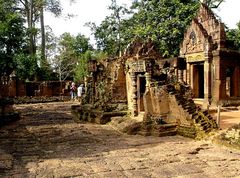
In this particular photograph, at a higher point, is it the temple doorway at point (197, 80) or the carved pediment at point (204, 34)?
the carved pediment at point (204, 34)

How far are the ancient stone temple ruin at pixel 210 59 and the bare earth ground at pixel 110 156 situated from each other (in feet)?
27.7

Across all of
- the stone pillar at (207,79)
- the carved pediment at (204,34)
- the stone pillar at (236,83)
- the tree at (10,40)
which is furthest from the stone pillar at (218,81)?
the tree at (10,40)

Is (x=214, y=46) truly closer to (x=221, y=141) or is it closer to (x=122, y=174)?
(x=221, y=141)

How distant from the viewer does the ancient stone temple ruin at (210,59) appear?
1891cm

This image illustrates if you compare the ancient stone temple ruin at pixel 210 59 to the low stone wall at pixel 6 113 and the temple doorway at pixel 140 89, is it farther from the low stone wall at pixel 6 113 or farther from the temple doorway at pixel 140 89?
the low stone wall at pixel 6 113

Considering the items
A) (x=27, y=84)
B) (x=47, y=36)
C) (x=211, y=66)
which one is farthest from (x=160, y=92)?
(x=47, y=36)

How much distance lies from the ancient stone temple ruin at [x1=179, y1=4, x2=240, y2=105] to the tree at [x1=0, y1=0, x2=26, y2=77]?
1677 centimetres

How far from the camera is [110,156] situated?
8750 millimetres

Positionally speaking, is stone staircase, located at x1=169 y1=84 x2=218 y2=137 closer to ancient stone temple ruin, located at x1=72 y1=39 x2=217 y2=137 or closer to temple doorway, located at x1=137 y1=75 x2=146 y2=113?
ancient stone temple ruin, located at x1=72 y1=39 x2=217 y2=137

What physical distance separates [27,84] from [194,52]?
16892mm

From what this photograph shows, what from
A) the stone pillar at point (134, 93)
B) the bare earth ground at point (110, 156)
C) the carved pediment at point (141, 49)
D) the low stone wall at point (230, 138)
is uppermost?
the carved pediment at point (141, 49)

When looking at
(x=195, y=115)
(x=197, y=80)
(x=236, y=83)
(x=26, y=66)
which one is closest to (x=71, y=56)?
(x=26, y=66)

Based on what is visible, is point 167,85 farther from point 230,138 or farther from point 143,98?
point 230,138

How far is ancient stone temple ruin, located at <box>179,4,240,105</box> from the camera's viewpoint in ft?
62.0
